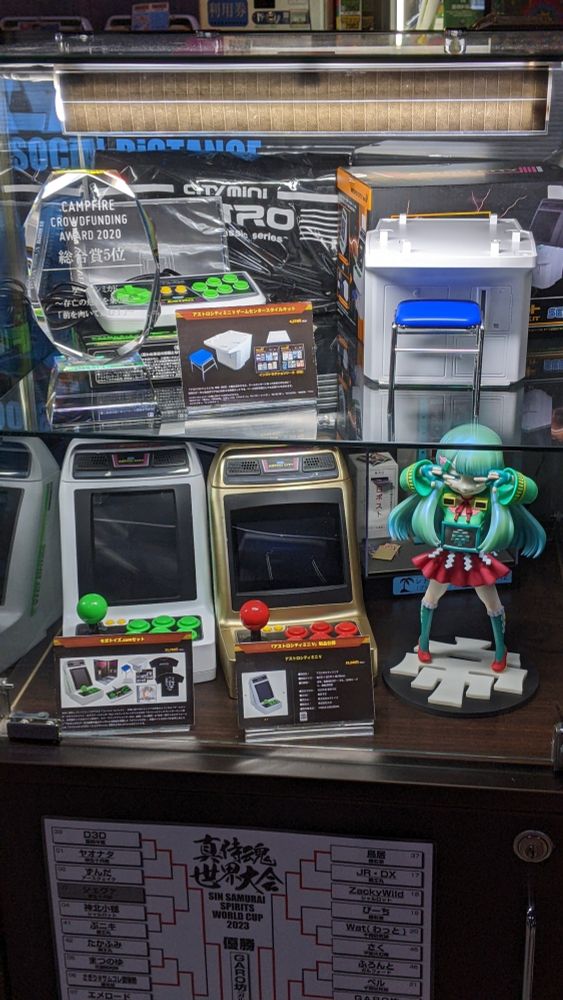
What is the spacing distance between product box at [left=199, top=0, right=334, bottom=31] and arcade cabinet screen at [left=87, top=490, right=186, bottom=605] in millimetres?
1851

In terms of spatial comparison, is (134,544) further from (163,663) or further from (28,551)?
(163,663)

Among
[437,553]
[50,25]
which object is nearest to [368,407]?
[437,553]

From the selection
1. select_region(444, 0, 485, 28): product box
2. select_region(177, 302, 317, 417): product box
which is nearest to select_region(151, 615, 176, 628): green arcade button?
select_region(177, 302, 317, 417): product box

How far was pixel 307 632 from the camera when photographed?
1.41 meters

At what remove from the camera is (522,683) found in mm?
1457

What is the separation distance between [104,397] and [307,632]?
42 cm

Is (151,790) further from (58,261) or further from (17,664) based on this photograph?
(58,261)

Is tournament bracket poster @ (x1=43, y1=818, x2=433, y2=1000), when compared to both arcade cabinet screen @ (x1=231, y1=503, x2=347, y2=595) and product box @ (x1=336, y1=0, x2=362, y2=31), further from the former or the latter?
product box @ (x1=336, y1=0, x2=362, y2=31)

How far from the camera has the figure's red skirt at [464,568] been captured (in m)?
1.40

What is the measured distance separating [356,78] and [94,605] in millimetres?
815

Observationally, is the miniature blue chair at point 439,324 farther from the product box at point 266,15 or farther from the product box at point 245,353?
the product box at point 266,15

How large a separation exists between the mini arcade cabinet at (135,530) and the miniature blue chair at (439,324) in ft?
1.22

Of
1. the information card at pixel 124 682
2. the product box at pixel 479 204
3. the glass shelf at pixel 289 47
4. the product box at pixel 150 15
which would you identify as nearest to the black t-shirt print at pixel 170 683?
the information card at pixel 124 682

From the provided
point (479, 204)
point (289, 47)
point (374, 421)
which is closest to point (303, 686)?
point (374, 421)
